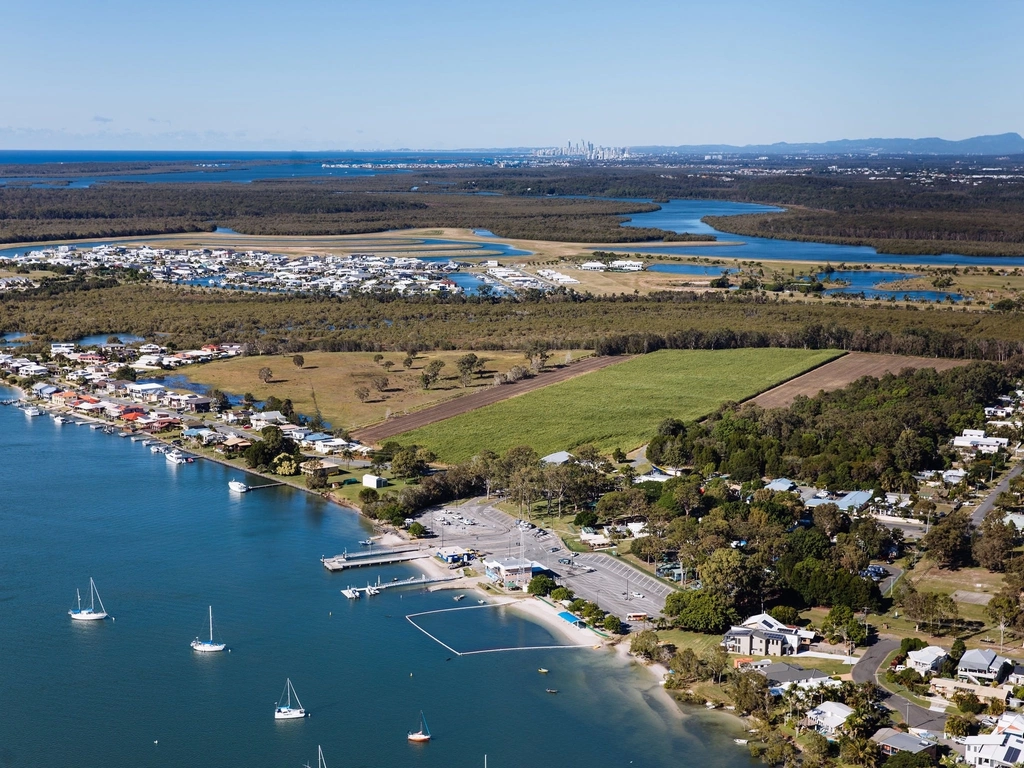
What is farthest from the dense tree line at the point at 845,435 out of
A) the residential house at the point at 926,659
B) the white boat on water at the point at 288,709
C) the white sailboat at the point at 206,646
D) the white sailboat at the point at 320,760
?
the white sailboat at the point at 320,760

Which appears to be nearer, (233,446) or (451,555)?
(451,555)

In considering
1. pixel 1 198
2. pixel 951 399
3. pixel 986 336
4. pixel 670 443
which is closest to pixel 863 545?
pixel 670 443

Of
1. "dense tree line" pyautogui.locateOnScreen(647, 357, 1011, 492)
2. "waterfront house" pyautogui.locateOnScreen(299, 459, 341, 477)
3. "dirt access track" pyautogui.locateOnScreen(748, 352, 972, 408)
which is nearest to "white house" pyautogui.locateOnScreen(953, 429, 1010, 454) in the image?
"dense tree line" pyautogui.locateOnScreen(647, 357, 1011, 492)

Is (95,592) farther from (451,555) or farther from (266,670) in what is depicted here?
(451,555)

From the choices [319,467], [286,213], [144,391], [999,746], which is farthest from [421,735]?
[286,213]

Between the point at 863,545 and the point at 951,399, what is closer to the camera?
the point at 863,545

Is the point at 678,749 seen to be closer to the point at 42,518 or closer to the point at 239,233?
the point at 42,518

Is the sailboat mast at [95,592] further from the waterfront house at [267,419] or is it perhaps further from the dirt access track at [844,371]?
the dirt access track at [844,371]
